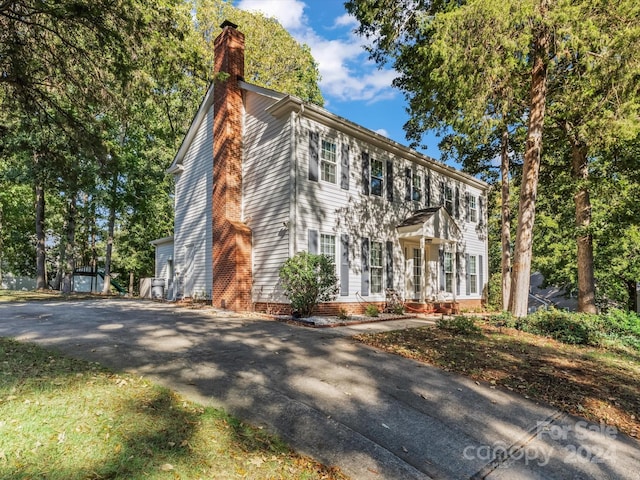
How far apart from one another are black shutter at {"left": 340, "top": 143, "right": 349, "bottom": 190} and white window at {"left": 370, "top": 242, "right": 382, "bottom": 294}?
2.40 m

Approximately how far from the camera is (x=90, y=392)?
146 inches

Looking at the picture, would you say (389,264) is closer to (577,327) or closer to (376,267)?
(376,267)

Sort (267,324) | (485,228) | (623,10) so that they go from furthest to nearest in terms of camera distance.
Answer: (485,228) < (267,324) < (623,10)

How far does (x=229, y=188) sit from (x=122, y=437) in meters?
10.3

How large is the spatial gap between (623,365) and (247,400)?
7.05m

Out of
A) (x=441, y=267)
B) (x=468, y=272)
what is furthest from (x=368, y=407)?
(x=468, y=272)

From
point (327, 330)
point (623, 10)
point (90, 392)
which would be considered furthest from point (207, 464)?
point (623, 10)

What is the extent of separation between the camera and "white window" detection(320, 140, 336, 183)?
1173cm

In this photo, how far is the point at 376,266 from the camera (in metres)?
13.0

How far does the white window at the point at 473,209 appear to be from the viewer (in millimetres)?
18125

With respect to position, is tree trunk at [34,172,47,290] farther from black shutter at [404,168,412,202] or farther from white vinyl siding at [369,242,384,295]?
black shutter at [404,168,412,202]

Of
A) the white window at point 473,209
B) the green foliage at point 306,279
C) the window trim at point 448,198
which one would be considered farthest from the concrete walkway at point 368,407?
the white window at point 473,209

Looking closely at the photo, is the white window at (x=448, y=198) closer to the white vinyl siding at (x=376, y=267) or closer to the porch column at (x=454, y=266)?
the porch column at (x=454, y=266)

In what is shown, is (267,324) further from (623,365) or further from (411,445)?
(623,365)
